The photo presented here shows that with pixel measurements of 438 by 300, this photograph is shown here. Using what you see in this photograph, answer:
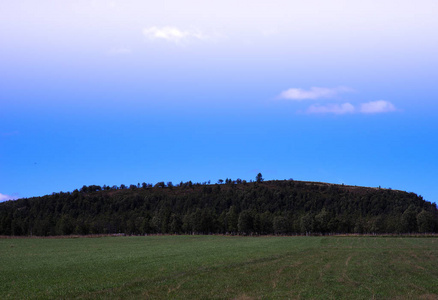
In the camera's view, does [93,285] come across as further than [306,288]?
Yes

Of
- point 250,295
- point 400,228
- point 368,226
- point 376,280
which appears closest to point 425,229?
point 400,228

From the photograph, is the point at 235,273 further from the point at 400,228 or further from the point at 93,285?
the point at 400,228

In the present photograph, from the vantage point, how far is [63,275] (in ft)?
126

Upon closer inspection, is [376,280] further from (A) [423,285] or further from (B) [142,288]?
(B) [142,288]

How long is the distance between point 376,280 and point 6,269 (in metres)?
38.5

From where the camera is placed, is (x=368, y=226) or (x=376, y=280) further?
(x=368, y=226)

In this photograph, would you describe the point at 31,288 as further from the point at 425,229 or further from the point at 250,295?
the point at 425,229

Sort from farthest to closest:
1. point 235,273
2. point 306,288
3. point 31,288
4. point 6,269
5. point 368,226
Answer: point 368,226, point 6,269, point 235,273, point 31,288, point 306,288

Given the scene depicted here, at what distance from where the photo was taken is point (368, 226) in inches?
7298

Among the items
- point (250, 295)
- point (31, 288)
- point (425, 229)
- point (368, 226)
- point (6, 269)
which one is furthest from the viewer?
point (368, 226)

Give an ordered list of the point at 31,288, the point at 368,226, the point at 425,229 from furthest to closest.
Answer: the point at 368,226
the point at 425,229
the point at 31,288

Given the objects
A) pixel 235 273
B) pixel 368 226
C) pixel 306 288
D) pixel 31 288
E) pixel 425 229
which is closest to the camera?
pixel 306 288

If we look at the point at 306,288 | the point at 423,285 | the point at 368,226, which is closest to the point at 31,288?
the point at 306,288

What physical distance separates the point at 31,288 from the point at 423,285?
29371mm
